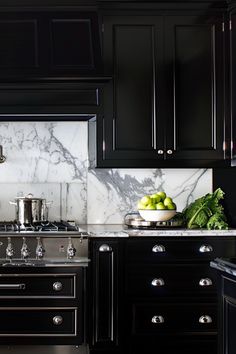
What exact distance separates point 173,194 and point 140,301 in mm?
996

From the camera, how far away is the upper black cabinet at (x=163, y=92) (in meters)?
4.32

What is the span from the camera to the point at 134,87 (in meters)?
4.33

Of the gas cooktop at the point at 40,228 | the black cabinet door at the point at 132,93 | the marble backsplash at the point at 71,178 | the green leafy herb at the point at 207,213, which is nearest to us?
the gas cooktop at the point at 40,228

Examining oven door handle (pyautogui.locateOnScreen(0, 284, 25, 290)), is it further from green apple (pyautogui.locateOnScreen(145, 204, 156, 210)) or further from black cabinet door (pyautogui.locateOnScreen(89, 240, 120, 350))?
green apple (pyautogui.locateOnScreen(145, 204, 156, 210))

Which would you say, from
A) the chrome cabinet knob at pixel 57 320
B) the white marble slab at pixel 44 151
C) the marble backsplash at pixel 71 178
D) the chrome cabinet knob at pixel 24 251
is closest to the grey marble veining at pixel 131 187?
the marble backsplash at pixel 71 178

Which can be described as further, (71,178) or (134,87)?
(71,178)

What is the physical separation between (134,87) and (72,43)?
1.61 ft

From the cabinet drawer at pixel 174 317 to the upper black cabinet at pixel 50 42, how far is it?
1.51 metres

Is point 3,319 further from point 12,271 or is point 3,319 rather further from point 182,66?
point 182,66

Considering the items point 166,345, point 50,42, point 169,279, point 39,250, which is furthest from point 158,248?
point 50,42

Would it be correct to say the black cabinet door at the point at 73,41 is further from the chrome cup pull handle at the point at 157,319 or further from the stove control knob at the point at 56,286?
the chrome cup pull handle at the point at 157,319

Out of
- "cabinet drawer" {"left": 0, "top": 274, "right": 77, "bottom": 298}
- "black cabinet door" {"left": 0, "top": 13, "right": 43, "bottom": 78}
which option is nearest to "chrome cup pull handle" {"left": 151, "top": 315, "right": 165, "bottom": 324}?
"cabinet drawer" {"left": 0, "top": 274, "right": 77, "bottom": 298}

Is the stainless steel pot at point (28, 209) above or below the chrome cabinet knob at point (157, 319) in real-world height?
above

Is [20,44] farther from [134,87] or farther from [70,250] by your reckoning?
[70,250]
